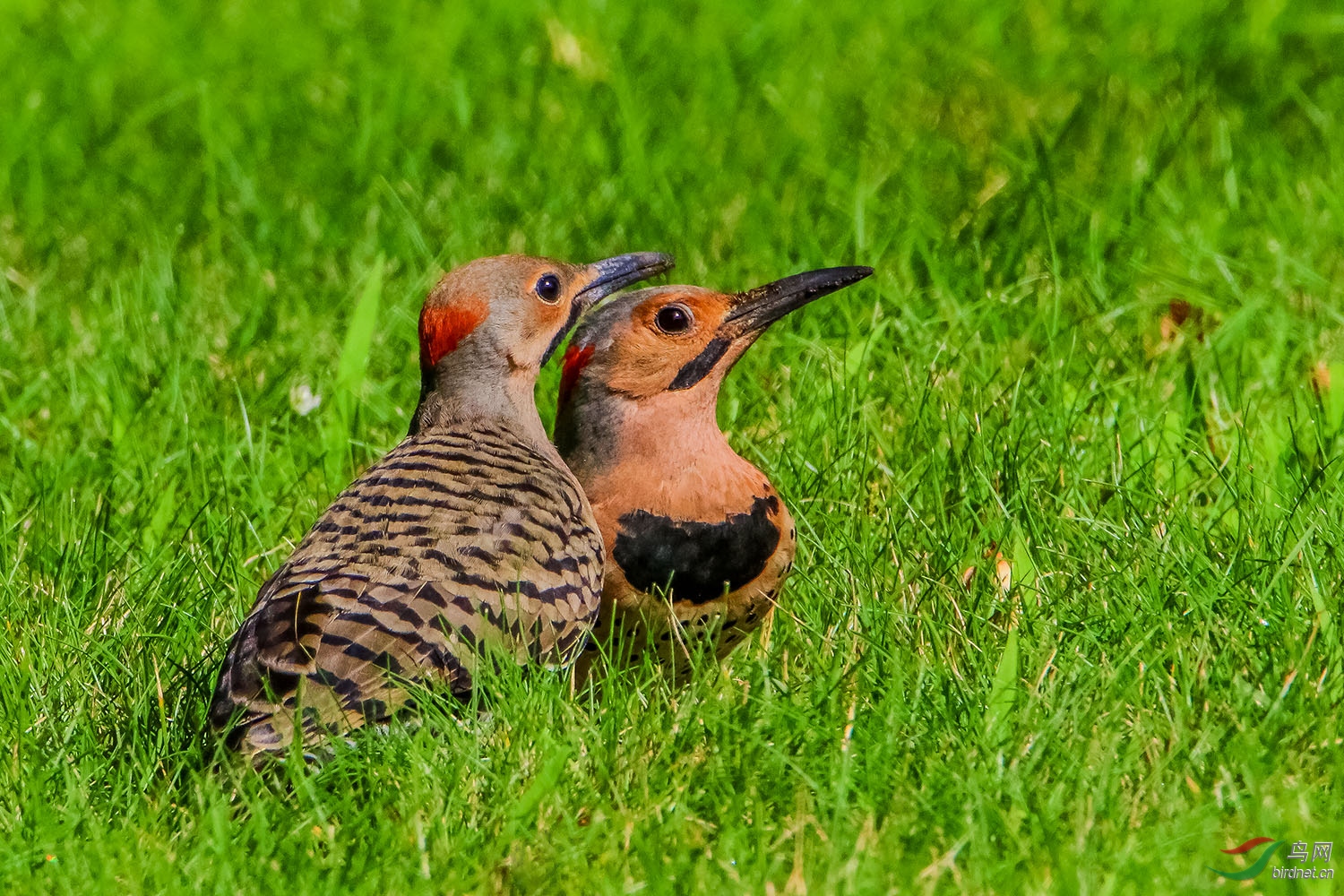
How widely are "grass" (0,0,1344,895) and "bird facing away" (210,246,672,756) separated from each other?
0.39ft

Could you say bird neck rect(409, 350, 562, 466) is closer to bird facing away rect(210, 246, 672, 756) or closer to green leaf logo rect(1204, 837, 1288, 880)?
bird facing away rect(210, 246, 672, 756)

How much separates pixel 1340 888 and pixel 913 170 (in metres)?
3.90

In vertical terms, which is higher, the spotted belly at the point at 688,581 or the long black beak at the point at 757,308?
the long black beak at the point at 757,308

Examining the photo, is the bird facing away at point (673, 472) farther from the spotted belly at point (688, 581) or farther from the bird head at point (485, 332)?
the bird head at point (485, 332)

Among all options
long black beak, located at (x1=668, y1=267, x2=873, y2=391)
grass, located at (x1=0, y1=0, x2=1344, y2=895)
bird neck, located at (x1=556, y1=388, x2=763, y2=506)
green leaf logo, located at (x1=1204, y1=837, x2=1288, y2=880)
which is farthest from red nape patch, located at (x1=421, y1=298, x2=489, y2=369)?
green leaf logo, located at (x1=1204, y1=837, x2=1288, y2=880)

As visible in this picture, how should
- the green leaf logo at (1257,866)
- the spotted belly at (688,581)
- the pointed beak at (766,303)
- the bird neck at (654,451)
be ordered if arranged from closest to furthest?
the green leaf logo at (1257,866) → the spotted belly at (688,581) → the bird neck at (654,451) → the pointed beak at (766,303)

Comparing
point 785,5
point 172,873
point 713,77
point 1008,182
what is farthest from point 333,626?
point 785,5

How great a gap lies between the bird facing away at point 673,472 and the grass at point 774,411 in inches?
7.4

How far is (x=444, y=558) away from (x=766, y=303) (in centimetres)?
111

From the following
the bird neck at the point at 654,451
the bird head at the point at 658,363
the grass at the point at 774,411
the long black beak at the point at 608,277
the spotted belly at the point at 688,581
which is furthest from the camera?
the long black beak at the point at 608,277

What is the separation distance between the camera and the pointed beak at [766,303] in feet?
14.5

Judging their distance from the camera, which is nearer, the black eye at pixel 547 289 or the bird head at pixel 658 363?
the bird head at pixel 658 363

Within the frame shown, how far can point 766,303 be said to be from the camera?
14.5 feet

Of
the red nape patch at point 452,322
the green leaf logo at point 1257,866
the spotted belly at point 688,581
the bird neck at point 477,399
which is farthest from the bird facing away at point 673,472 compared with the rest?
the green leaf logo at point 1257,866
